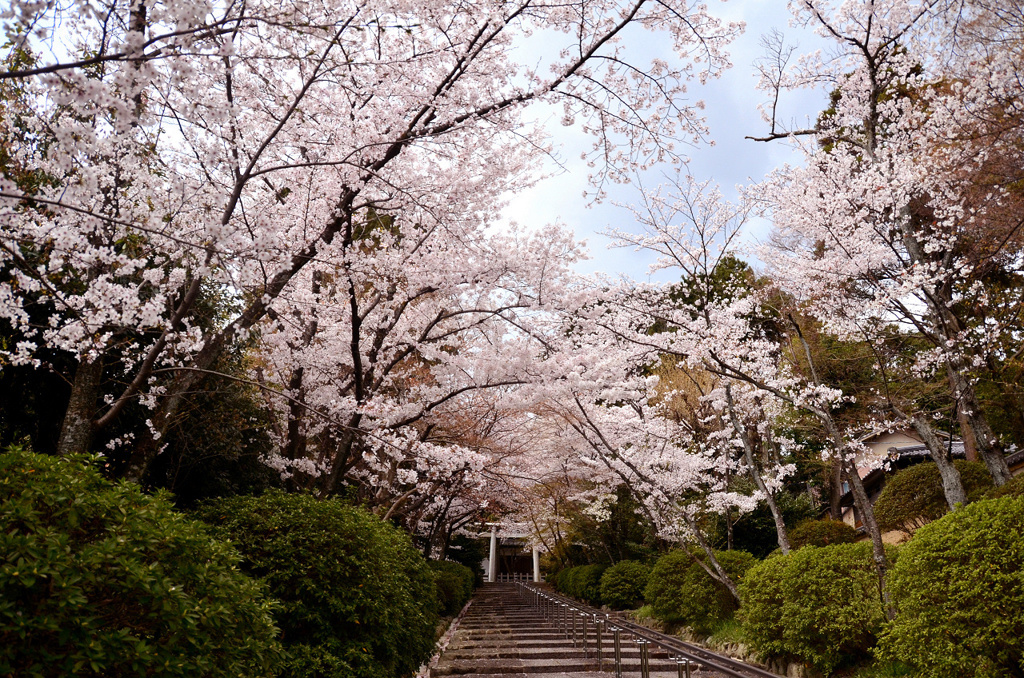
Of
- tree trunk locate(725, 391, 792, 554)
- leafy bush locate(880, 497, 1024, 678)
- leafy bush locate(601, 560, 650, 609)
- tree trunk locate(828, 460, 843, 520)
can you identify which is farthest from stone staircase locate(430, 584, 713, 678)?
tree trunk locate(828, 460, 843, 520)

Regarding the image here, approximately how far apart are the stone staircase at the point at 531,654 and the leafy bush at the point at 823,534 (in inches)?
185

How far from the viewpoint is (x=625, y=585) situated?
18.7 metres

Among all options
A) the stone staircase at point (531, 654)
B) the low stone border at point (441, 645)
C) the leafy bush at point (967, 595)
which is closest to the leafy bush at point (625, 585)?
the stone staircase at point (531, 654)

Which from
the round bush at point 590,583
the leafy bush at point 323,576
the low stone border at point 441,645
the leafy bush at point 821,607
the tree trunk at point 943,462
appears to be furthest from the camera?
the round bush at point 590,583

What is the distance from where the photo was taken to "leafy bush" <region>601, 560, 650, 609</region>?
18547 millimetres

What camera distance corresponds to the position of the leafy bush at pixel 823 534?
14.1 metres

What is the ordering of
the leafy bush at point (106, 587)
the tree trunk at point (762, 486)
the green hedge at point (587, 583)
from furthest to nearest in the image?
the green hedge at point (587, 583) < the tree trunk at point (762, 486) < the leafy bush at point (106, 587)

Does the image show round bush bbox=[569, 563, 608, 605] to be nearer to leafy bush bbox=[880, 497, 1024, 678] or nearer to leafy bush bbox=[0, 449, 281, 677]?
leafy bush bbox=[880, 497, 1024, 678]

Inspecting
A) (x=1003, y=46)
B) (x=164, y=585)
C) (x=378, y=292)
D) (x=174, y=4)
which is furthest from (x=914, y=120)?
(x=164, y=585)

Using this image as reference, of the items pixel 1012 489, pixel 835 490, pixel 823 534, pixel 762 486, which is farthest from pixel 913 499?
pixel 835 490

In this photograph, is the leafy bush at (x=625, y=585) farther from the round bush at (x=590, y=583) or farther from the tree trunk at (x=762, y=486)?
the tree trunk at (x=762, y=486)

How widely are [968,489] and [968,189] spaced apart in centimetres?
588

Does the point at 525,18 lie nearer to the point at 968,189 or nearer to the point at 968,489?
the point at 968,189

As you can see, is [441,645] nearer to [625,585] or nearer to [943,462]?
[625,585]
